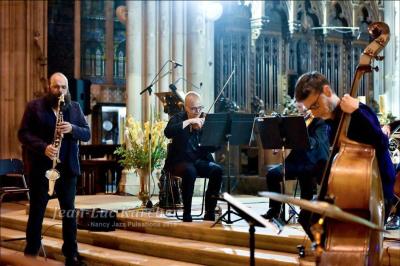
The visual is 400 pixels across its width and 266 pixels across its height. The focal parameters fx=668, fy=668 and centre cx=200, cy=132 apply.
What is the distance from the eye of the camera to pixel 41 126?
6223 millimetres

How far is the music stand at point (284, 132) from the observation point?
21.1 ft

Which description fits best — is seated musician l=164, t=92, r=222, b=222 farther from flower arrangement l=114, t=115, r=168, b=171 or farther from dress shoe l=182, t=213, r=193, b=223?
flower arrangement l=114, t=115, r=168, b=171

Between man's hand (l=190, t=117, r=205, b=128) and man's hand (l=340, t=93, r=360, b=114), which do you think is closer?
man's hand (l=340, t=93, r=360, b=114)

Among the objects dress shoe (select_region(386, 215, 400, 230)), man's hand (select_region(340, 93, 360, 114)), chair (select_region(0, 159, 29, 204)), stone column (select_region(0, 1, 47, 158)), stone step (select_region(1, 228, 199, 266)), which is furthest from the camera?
stone column (select_region(0, 1, 47, 158))

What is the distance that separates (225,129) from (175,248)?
4.40ft

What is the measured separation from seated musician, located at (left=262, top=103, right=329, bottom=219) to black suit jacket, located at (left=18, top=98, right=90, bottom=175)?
2.01 metres

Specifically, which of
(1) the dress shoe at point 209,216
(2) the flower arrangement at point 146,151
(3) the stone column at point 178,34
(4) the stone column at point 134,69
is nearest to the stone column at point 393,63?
(3) the stone column at point 178,34

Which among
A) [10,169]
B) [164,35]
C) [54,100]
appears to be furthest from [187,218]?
[164,35]

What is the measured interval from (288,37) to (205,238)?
6107mm

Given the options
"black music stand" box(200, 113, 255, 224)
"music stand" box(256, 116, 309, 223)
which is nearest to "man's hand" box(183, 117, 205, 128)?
"black music stand" box(200, 113, 255, 224)

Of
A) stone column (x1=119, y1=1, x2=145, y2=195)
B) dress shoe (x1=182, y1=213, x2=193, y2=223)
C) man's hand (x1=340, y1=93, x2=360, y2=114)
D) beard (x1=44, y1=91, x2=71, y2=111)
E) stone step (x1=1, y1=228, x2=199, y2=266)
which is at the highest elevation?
stone column (x1=119, y1=1, x2=145, y2=195)

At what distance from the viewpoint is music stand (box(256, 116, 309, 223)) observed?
21.1 ft

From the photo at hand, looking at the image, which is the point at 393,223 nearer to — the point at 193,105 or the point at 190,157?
the point at 190,157

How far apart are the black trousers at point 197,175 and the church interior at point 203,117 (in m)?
0.05
